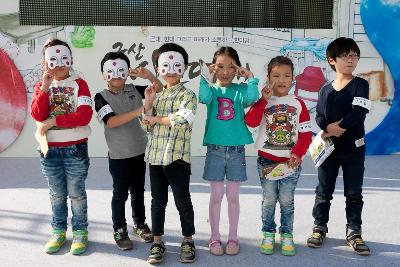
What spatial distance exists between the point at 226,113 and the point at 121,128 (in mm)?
591

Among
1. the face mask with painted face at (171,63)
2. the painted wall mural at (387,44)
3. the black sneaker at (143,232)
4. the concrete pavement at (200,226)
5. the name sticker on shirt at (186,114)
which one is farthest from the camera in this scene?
the painted wall mural at (387,44)

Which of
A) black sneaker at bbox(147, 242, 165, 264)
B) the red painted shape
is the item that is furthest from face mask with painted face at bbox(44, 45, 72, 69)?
the red painted shape

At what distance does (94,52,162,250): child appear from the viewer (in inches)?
104

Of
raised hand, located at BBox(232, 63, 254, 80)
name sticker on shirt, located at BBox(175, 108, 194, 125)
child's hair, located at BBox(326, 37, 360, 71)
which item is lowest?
name sticker on shirt, located at BBox(175, 108, 194, 125)

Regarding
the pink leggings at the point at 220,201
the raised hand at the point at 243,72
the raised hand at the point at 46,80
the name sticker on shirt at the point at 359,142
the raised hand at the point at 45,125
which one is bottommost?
the pink leggings at the point at 220,201

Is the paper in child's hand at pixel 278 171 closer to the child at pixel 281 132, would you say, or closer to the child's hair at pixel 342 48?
the child at pixel 281 132

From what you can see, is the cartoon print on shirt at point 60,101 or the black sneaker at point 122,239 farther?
the black sneaker at point 122,239

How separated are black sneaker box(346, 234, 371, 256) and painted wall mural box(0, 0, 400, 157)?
8.57 ft

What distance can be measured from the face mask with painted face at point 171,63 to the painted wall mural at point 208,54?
8.49ft

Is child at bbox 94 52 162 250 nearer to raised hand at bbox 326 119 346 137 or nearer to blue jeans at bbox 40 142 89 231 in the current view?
blue jeans at bbox 40 142 89 231

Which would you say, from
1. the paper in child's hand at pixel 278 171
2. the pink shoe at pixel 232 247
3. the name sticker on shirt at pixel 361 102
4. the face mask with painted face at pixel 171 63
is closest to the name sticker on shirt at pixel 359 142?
the name sticker on shirt at pixel 361 102

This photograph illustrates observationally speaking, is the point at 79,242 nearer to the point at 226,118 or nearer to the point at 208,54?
the point at 226,118

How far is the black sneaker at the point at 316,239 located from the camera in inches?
110

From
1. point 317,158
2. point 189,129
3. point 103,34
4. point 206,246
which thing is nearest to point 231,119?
point 189,129
